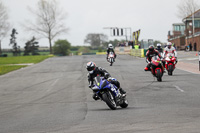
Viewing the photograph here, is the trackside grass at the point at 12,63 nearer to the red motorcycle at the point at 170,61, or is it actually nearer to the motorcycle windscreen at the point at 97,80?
the red motorcycle at the point at 170,61

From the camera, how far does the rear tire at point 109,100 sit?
11297 millimetres

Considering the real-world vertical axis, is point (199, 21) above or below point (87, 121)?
above

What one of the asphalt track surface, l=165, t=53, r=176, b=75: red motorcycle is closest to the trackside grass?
l=165, t=53, r=176, b=75: red motorcycle

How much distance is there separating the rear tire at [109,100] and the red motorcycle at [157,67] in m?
8.29

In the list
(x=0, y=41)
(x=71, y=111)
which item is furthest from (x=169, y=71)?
(x=0, y=41)

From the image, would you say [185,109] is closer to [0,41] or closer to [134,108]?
[134,108]

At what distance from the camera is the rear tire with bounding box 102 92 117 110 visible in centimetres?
1130

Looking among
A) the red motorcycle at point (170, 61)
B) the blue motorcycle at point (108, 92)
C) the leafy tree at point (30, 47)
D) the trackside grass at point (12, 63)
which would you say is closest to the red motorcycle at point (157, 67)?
the red motorcycle at point (170, 61)

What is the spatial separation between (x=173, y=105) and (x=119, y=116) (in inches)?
92.0

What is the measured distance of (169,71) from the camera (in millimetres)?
22969

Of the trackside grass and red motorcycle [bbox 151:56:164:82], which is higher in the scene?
red motorcycle [bbox 151:56:164:82]

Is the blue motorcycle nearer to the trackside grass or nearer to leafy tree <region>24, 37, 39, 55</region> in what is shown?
the trackside grass

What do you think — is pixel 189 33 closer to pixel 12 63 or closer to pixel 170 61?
pixel 12 63

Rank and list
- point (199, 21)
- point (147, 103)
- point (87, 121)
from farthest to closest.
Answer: point (199, 21)
point (147, 103)
point (87, 121)
